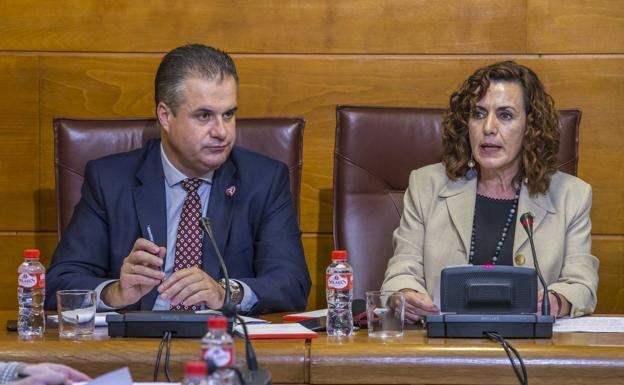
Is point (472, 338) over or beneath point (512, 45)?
beneath

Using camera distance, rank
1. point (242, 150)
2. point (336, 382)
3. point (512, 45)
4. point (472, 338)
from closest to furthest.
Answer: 1. point (336, 382)
2. point (472, 338)
3. point (242, 150)
4. point (512, 45)

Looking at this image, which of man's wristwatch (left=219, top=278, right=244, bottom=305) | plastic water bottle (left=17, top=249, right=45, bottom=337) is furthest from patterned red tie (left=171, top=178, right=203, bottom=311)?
plastic water bottle (left=17, top=249, right=45, bottom=337)

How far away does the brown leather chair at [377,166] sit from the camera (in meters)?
Answer: 3.05

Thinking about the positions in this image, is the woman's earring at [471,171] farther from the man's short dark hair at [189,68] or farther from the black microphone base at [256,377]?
the black microphone base at [256,377]

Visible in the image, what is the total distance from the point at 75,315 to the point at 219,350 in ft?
2.72

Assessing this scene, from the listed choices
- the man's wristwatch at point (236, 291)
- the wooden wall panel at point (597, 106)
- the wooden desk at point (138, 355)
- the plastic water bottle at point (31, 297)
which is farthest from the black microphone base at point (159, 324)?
the wooden wall panel at point (597, 106)

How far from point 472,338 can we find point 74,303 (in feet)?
2.76

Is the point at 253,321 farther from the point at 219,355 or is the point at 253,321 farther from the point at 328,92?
the point at 328,92

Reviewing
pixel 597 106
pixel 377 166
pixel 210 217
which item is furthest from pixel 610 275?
pixel 210 217

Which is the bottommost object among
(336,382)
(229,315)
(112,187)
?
(336,382)

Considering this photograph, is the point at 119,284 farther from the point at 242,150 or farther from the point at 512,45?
the point at 512,45

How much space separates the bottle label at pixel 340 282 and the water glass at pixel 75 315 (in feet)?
1.73

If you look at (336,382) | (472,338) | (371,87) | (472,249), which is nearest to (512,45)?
(371,87)

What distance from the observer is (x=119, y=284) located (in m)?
2.53
